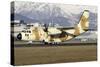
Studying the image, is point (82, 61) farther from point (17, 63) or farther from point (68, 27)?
point (17, 63)

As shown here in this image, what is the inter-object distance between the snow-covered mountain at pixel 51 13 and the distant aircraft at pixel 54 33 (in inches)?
2.0

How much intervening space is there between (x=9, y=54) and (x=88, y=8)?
35.5 inches

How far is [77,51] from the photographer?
1977 millimetres

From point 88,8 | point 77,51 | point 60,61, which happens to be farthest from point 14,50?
point 88,8

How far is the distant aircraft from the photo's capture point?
5.88ft

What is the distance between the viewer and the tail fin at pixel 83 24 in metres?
1.97

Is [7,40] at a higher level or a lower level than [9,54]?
higher

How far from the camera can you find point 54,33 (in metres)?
1.88

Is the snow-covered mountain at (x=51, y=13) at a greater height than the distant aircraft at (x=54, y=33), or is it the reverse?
the snow-covered mountain at (x=51, y=13)

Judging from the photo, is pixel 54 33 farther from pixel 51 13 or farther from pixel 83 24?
pixel 83 24

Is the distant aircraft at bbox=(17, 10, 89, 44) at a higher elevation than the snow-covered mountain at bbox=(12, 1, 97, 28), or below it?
below

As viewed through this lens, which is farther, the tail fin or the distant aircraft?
the tail fin

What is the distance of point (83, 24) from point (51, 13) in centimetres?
36

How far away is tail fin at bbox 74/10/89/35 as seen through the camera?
6.47ft
